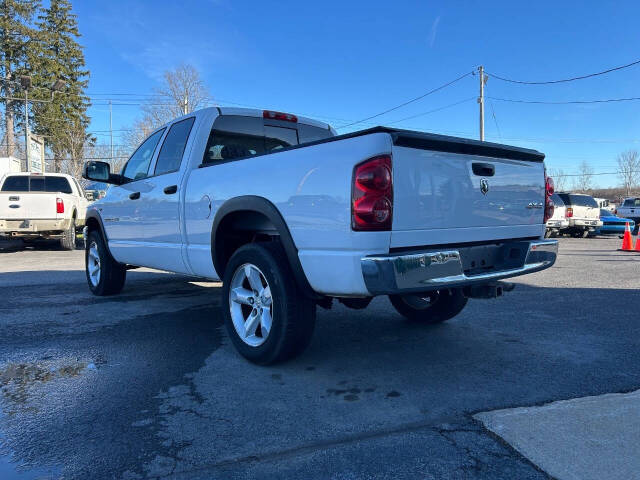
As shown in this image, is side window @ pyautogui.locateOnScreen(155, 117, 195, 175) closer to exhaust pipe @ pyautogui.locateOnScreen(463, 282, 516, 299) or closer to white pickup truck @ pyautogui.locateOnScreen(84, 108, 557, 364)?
white pickup truck @ pyautogui.locateOnScreen(84, 108, 557, 364)

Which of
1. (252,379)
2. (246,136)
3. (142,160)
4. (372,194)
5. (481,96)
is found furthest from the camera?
(481,96)

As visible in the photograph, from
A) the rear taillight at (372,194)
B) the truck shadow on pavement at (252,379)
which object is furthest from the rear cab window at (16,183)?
the rear taillight at (372,194)

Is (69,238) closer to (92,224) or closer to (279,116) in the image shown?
(92,224)

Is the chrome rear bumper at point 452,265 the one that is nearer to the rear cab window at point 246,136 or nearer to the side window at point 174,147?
the rear cab window at point 246,136

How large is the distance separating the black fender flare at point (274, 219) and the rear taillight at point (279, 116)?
4.71 feet

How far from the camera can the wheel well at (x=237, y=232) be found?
3.70m

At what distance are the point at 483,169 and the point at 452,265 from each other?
→ 0.76 metres

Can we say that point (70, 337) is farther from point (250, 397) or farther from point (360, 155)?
point (360, 155)

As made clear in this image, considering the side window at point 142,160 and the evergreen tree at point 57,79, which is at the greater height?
the evergreen tree at point 57,79

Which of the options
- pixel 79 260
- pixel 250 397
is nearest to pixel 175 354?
pixel 250 397

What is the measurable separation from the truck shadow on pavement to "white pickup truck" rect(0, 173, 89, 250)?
781 cm

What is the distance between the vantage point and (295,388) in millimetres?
3074

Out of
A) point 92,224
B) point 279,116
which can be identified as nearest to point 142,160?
point 92,224

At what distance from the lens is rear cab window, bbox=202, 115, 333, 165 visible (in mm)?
4434
